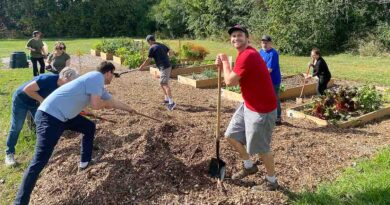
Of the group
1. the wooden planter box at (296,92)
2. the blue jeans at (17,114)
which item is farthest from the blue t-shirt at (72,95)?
the wooden planter box at (296,92)

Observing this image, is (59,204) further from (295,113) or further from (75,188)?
(295,113)

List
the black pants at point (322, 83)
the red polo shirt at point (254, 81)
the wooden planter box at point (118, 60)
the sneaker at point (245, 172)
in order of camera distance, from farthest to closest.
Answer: the wooden planter box at point (118, 60) < the black pants at point (322, 83) < the sneaker at point (245, 172) < the red polo shirt at point (254, 81)

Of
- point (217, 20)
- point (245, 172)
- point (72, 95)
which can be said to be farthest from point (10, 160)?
Result: point (217, 20)

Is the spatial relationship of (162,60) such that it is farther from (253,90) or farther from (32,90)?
(253,90)

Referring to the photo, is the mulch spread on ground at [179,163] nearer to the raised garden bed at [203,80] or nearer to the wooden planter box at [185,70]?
the raised garden bed at [203,80]

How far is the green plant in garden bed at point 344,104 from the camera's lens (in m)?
7.49

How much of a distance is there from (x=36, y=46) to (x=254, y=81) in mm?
9142

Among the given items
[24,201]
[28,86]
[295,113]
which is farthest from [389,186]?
[28,86]

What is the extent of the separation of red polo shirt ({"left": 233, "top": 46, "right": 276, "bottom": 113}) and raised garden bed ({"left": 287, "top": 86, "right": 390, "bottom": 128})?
135 inches

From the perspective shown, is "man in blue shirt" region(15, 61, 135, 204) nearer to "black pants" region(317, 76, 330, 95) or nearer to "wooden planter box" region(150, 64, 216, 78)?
"black pants" region(317, 76, 330, 95)

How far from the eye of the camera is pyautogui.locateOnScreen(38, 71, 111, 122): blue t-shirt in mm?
4410

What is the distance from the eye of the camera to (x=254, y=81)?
4172 mm

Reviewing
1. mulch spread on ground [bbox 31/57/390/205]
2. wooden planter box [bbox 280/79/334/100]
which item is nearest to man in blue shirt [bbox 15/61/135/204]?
mulch spread on ground [bbox 31/57/390/205]

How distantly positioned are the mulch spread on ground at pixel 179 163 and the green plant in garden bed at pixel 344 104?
42 cm
